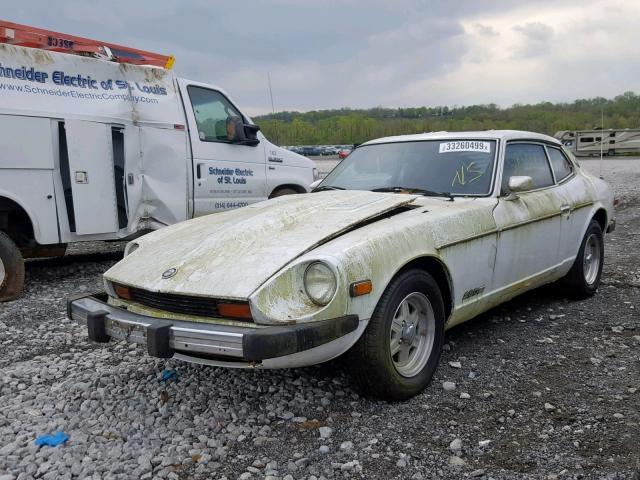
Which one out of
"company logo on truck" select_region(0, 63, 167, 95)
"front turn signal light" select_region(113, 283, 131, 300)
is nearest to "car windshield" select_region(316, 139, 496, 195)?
"front turn signal light" select_region(113, 283, 131, 300)

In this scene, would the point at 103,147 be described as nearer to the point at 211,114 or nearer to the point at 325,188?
the point at 211,114

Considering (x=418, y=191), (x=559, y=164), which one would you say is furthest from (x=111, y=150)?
(x=559, y=164)

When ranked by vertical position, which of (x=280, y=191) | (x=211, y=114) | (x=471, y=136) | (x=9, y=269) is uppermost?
(x=211, y=114)

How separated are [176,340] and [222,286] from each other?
1.15 feet

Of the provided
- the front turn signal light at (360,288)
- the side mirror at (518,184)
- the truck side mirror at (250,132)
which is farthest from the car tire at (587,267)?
the truck side mirror at (250,132)

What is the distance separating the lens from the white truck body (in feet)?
18.9

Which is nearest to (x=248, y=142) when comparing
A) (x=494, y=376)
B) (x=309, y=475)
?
(x=494, y=376)

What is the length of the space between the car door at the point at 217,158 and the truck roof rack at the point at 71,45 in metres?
0.57

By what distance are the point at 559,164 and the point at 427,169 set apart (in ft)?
5.57

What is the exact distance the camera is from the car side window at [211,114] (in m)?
7.23

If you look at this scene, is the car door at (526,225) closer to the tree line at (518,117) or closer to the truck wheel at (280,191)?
the truck wheel at (280,191)

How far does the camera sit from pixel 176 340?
116 inches

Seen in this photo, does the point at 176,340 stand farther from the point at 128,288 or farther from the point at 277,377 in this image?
the point at 277,377

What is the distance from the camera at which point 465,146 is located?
454cm
